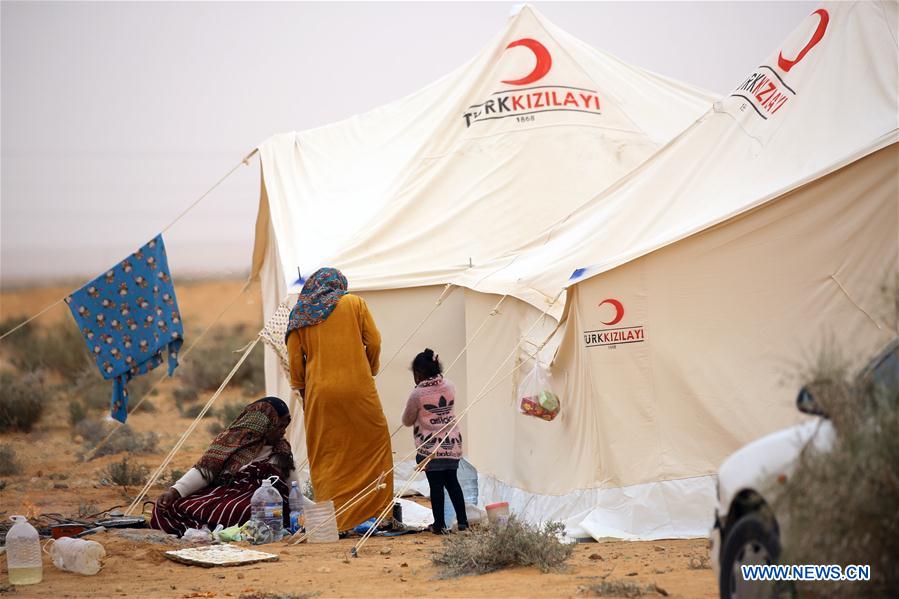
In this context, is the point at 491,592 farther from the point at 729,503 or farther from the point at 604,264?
the point at 604,264

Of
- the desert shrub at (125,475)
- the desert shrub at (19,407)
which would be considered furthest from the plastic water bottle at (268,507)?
the desert shrub at (19,407)

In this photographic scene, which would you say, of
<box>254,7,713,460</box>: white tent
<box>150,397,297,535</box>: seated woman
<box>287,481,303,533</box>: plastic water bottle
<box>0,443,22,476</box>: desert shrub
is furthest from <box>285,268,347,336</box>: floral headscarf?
<box>0,443,22,476</box>: desert shrub

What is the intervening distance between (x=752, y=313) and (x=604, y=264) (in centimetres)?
94

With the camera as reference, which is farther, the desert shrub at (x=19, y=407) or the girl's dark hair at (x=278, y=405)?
the desert shrub at (x=19, y=407)

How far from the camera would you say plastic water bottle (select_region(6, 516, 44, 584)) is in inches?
245

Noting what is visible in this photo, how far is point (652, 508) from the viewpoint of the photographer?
21.9ft

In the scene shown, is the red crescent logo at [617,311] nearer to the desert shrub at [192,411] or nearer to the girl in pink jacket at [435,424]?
the girl in pink jacket at [435,424]

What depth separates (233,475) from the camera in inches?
307

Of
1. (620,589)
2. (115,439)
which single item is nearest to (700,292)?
(620,589)

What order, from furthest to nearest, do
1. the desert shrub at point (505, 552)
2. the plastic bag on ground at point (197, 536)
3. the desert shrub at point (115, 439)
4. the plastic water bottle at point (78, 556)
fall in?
the desert shrub at point (115, 439)
the plastic bag on ground at point (197, 536)
the plastic water bottle at point (78, 556)
the desert shrub at point (505, 552)

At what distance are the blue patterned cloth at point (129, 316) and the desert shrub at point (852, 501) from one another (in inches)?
272

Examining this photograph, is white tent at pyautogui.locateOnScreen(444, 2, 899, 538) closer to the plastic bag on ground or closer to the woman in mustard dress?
the woman in mustard dress

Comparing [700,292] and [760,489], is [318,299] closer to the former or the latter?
[700,292]

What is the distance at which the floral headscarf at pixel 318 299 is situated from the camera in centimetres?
778
